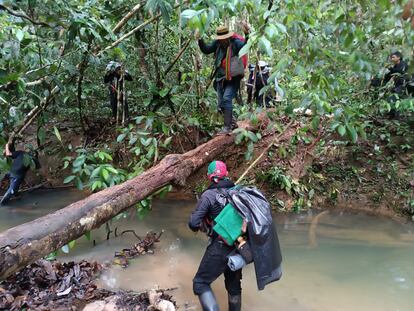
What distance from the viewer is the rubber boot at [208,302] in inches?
149

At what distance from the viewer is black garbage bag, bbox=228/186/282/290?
3.46 meters

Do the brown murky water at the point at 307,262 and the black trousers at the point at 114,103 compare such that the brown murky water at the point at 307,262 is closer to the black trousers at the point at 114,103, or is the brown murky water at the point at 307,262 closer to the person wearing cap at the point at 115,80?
the black trousers at the point at 114,103

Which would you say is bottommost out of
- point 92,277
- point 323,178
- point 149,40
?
point 92,277

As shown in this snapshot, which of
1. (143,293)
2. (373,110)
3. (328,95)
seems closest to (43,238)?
(143,293)

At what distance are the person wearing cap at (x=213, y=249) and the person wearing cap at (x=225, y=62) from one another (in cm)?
246

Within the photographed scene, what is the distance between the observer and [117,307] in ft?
13.0

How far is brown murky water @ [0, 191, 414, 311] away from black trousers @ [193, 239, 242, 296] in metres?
0.45

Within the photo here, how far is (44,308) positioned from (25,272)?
845 millimetres

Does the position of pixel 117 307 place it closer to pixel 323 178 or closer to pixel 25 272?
pixel 25 272

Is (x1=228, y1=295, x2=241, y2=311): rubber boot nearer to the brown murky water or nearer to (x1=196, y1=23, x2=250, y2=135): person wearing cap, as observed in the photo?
the brown murky water

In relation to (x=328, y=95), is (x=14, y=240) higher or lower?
lower

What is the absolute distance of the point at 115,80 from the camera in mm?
8328

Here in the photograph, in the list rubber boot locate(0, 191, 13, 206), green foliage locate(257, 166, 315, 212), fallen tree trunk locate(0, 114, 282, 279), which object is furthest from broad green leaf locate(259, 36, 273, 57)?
rubber boot locate(0, 191, 13, 206)

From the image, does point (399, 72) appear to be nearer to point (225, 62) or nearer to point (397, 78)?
point (397, 78)
